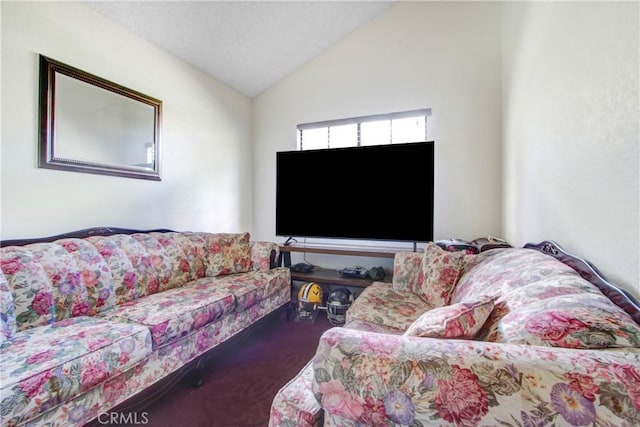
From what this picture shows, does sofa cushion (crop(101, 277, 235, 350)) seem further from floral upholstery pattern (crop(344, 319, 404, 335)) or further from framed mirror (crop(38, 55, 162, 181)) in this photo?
framed mirror (crop(38, 55, 162, 181))

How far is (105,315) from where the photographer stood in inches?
61.4

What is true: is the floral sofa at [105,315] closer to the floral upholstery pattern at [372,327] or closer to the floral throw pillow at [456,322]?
the floral upholstery pattern at [372,327]

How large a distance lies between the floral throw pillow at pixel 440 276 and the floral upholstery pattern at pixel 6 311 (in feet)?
7.18

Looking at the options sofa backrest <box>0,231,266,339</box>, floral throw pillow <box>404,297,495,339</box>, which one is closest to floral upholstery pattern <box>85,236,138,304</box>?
sofa backrest <box>0,231,266,339</box>

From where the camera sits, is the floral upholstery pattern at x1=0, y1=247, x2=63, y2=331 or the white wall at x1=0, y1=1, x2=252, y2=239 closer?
the floral upholstery pattern at x1=0, y1=247, x2=63, y2=331

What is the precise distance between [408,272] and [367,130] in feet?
5.48

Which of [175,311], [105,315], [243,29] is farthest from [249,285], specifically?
[243,29]

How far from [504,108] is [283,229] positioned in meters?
2.41

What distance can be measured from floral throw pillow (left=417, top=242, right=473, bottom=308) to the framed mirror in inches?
94.0

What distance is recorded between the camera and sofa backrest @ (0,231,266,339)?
4.49 feet

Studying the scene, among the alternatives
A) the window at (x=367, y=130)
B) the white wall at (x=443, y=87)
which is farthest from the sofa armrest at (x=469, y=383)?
the window at (x=367, y=130)

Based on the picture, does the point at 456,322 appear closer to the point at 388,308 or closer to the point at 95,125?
the point at 388,308

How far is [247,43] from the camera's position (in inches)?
106

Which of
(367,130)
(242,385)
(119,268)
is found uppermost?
(367,130)
